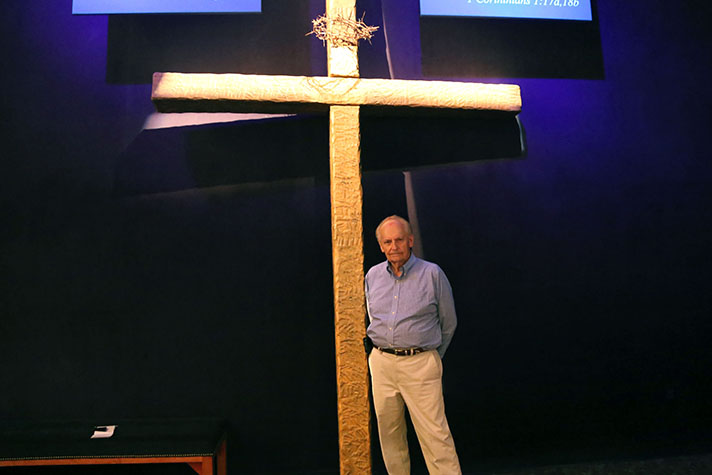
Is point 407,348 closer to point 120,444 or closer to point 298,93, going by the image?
point 298,93

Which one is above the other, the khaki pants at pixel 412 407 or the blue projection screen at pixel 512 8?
the blue projection screen at pixel 512 8

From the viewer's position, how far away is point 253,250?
2.37m

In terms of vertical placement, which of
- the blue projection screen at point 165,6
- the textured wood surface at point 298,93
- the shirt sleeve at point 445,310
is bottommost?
the shirt sleeve at point 445,310

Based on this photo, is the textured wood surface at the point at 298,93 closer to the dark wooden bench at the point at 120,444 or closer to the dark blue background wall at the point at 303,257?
the dark blue background wall at the point at 303,257

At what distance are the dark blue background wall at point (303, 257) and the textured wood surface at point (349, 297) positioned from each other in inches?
16.7

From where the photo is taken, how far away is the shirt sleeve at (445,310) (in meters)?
2.01

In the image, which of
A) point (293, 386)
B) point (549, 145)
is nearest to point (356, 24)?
point (549, 145)

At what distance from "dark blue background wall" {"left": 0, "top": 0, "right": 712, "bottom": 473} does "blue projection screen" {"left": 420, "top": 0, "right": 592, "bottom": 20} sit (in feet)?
0.52

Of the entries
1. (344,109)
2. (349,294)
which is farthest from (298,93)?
(349,294)

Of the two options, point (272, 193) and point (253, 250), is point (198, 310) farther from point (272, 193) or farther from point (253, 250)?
point (272, 193)

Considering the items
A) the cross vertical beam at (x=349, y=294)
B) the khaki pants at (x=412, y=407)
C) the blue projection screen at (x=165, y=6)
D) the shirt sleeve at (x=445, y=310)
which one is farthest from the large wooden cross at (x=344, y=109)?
the blue projection screen at (x=165, y=6)

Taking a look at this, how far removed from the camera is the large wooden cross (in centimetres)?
193

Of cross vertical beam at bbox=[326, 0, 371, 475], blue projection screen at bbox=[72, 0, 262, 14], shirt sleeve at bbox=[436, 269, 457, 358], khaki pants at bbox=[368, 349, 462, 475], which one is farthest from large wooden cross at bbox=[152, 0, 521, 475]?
blue projection screen at bbox=[72, 0, 262, 14]

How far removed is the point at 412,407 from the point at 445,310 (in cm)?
44
